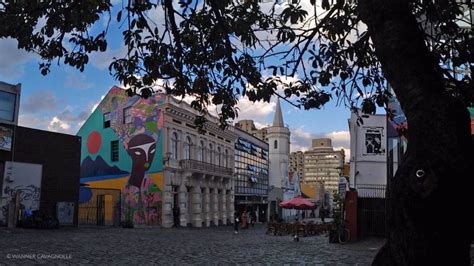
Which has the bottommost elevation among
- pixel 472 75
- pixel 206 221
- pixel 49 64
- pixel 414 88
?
pixel 206 221

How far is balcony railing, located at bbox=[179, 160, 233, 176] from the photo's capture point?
42.3 meters

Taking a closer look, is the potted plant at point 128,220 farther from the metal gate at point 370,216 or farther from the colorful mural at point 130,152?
the metal gate at point 370,216

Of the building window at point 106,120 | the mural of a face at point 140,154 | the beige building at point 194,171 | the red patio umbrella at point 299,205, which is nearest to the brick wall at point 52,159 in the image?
the mural of a face at point 140,154

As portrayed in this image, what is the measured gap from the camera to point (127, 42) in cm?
837

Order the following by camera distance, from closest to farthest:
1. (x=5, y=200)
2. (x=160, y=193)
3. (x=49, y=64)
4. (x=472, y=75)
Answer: (x=472, y=75) < (x=49, y=64) < (x=5, y=200) < (x=160, y=193)

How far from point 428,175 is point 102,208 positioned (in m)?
38.2

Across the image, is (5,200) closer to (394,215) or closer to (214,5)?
(214,5)

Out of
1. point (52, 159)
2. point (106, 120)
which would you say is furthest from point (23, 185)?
point (106, 120)

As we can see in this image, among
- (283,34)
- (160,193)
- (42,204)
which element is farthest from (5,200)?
(283,34)

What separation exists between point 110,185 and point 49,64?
115 ft

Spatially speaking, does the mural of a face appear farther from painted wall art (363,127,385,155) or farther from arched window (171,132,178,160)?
painted wall art (363,127,385,155)

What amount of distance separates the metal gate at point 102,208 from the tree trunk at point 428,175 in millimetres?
35687

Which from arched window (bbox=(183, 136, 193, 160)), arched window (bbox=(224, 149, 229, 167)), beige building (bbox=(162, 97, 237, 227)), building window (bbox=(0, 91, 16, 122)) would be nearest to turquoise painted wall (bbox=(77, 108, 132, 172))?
beige building (bbox=(162, 97, 237, 227))

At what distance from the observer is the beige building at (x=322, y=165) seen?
143m
